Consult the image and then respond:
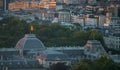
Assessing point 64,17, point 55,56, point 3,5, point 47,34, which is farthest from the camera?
point 3,5

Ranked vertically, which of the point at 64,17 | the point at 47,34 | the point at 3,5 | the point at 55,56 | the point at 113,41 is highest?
the point at 55,56

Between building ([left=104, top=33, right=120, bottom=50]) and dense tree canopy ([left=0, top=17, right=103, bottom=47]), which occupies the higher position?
dense tree canopy ([left=0, top=17, right=103, bottom=47])

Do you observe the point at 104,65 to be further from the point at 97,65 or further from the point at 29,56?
the point at 29,56

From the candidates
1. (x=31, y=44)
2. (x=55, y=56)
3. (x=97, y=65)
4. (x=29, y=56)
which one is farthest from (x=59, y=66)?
(x=31, y=44)

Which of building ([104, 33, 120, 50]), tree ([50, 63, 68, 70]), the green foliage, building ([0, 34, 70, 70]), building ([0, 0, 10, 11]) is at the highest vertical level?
the green foliage

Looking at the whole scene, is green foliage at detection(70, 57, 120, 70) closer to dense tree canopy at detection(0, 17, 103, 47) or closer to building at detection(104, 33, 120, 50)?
dense tree canopy at detection(0, 17, 103, 47)

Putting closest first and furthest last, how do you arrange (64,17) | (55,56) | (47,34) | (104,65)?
(104,65)
(55,56)
(47,34)
(64,17)

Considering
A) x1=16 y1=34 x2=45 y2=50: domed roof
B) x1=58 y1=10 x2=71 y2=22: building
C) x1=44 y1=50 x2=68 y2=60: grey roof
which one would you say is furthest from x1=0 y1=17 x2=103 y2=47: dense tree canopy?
x1=58 y1=10 x2=71 y2=22: building

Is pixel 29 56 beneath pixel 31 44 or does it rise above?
beneath
